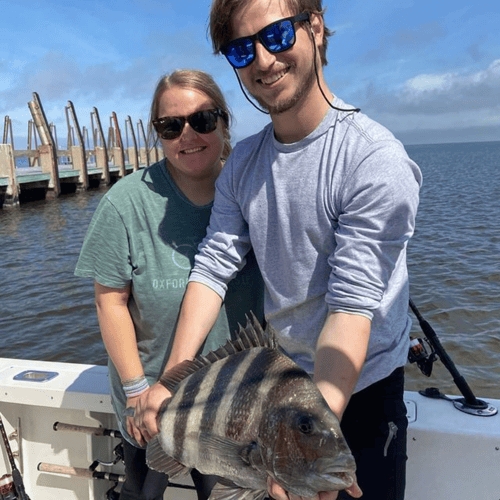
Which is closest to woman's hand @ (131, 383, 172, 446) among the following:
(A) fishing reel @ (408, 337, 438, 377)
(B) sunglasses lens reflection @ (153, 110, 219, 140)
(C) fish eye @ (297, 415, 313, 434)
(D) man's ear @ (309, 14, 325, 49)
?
(C) fish eye @ (297, 415, 313, 434)

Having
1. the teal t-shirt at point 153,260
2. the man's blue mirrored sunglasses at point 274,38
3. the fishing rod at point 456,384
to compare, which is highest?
the man's blue mirrored sunglasses at point 274,38

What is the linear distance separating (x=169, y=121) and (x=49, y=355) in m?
7.10

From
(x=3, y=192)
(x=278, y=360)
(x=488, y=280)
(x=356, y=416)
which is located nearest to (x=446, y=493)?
(x=356, y=416)

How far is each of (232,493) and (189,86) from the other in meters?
1.74

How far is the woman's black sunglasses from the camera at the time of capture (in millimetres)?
2443

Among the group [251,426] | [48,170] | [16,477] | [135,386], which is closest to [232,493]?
[251,426]

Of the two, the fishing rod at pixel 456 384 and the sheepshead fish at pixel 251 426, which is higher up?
the sheepshead fish at pixel 251 426

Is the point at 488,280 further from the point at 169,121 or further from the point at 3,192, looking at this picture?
the point at 3,192

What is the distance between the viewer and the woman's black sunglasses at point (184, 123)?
2443mm

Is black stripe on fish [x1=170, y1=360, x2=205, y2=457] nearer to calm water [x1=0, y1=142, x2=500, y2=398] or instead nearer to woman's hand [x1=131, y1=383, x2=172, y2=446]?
woman's hand [x1=131, y1=383, x2=172, y2=446]

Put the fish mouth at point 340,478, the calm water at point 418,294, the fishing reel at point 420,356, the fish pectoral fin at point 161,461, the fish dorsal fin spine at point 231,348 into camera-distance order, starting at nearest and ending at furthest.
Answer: the fish mouth at point 340,478
the fish dorsal fin spine at point 231,348
the fish pectoral fin at point 161,461
the fishing reel at point 420,356
the calm water at point 418,294

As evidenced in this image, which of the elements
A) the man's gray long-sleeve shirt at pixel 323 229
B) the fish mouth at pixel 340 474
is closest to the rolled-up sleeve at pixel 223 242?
the man's gray long-sleeve shirt at pixel 323 229

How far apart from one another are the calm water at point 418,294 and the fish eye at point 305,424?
5.59 meters

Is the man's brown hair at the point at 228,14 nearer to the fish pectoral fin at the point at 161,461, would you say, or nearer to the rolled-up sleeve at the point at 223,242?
the rolled-up sleeve at the point at 223,242
